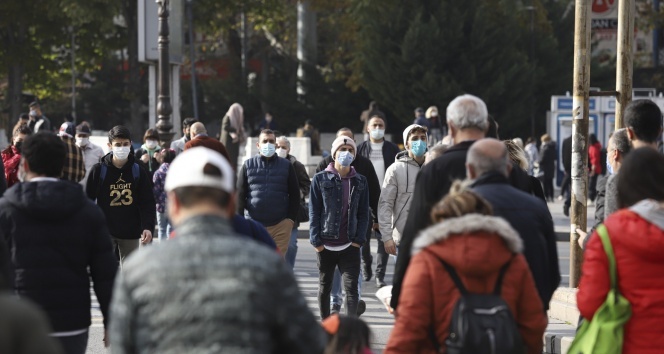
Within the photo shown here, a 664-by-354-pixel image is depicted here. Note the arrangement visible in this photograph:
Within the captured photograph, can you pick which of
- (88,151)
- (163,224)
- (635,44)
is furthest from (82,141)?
(635,44)

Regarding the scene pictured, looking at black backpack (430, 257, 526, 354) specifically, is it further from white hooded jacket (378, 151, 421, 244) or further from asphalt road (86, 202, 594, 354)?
white hooded jacket (378, 151, 421, 244)

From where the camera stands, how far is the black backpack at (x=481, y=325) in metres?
5.04

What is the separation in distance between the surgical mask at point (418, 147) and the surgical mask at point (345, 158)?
706 millimetres

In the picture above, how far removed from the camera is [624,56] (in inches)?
459

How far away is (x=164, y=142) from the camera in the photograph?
906 inches

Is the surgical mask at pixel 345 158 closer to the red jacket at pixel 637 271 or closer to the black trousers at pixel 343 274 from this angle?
the black trousers at pixel 343 274

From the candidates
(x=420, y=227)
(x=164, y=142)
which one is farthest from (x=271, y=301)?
(x=164, y=142)

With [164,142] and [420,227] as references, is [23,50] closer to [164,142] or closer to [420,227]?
[164,142]

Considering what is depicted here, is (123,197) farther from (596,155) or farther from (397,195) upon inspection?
(596,155)

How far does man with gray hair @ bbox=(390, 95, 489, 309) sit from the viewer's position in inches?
232

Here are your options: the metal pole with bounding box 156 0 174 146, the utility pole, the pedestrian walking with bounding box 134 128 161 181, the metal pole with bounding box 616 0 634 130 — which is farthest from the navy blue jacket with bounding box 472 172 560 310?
the utility pole

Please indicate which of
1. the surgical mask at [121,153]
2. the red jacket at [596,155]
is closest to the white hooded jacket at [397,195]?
the surgical mask at [121,153]

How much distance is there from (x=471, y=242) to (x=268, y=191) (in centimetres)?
704

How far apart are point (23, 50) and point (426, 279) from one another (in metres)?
40.8
